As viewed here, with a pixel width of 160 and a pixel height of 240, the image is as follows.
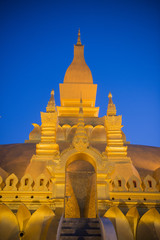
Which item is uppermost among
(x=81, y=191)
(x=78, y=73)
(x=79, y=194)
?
(x=78, y=73)

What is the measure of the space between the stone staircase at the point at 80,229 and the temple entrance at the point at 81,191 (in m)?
4.62

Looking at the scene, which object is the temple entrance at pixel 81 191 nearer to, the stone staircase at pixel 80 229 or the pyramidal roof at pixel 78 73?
the stone staircase at pixel 80 229

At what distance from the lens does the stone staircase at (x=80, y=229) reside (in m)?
5.79

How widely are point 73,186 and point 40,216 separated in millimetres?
5824

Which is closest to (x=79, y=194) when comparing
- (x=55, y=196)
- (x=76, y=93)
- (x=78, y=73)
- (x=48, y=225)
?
(x=55, y=196)

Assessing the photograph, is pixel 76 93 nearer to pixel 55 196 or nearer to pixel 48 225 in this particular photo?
pixel 55 196

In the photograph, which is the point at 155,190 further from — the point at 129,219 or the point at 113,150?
the point at 113,150

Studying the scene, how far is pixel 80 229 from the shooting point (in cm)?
615

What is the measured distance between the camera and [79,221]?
6.52m

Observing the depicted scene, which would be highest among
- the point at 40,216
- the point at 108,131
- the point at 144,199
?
the point at 108,131

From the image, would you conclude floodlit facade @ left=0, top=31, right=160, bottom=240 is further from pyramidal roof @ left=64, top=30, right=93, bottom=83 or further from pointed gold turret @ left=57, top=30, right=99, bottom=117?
pyramidal roof @ left=64, top=30, right=93, bottom=83

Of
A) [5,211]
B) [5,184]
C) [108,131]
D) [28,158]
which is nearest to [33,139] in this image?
[28,158]

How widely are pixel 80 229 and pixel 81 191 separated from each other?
5936 millimetres

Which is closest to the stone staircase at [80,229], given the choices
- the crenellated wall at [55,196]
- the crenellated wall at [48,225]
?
the crenellated wall at [48,225]
